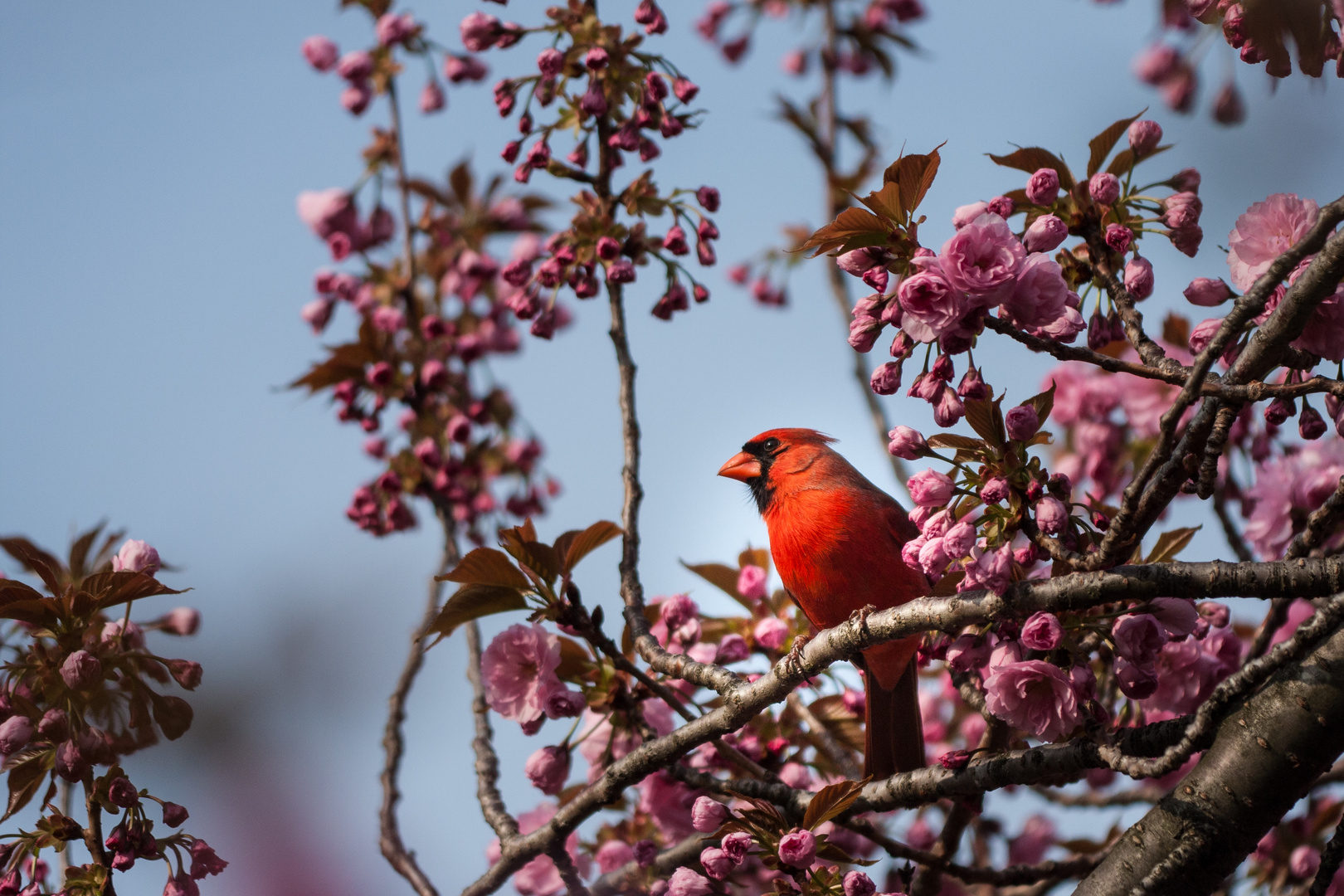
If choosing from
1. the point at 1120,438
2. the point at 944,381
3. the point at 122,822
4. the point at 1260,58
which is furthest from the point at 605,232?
the point at 1120,438

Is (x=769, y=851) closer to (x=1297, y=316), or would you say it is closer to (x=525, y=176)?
(x=1297, y=316)

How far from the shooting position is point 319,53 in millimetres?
4957

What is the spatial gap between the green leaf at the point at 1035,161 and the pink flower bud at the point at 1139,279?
25cm

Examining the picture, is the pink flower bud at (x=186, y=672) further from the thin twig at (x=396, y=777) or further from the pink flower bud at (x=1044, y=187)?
the pink flower bud at (x=1044, y=187)

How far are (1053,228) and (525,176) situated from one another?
1871 mm

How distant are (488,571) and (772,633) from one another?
103 cm

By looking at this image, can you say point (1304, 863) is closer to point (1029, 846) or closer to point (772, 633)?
point (1029, 846)

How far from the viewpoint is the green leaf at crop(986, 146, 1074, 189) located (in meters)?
2.45

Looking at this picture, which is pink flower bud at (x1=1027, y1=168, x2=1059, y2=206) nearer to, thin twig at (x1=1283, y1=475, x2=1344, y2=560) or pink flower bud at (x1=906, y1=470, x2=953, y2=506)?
pink flower bud at (x1=906, y1=470, x2=953, y2=506)

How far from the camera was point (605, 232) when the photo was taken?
3.39m

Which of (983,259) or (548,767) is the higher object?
(983,259)

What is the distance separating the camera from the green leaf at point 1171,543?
8.67 ft

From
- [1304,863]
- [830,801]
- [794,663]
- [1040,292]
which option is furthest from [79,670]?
[1304,863]

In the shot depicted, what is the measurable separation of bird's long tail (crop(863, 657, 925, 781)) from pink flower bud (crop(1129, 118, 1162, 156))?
1.69m
